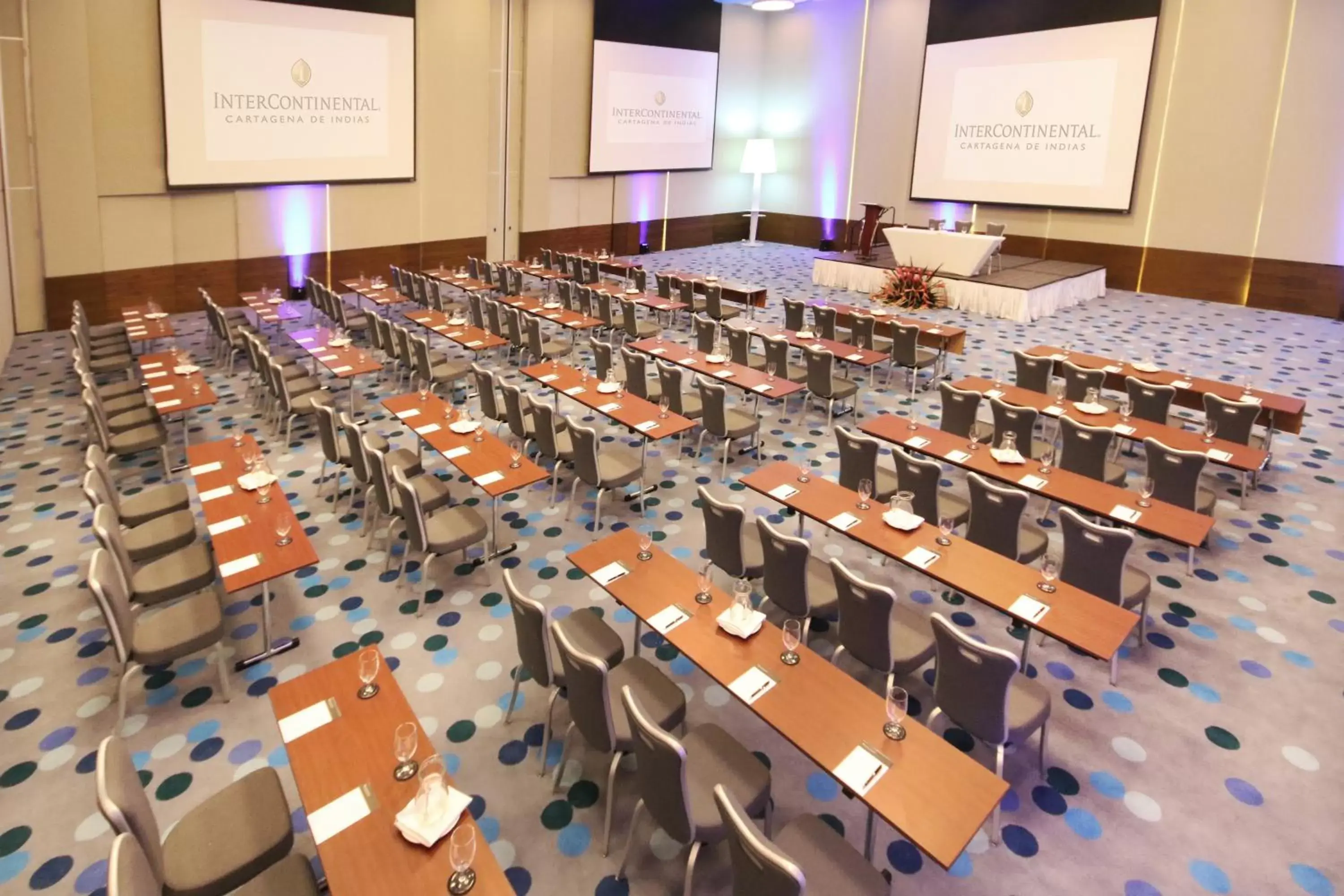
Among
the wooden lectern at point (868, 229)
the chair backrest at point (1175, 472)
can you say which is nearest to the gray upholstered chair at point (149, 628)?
the chair backrest at point (1175, 472)

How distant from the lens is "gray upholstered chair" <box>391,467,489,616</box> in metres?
5.46

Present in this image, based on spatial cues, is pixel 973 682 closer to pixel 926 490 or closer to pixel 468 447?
pixel 926 490

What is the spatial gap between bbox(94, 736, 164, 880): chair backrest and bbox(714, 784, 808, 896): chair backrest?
1.97 m

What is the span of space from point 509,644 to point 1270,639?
194 inches

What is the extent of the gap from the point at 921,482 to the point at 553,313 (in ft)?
21.5

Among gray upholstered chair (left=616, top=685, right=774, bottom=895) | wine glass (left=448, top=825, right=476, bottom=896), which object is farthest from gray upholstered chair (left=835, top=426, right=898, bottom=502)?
wine glass (left=448, top=825, right=476, bottom=896)

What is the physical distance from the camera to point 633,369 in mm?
8555

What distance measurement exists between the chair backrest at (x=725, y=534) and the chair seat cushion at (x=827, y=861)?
2.10 meters

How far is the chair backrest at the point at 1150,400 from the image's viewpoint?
25.1 ft

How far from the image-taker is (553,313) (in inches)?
441

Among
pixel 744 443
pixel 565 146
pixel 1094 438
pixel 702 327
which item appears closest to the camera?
pixel 1094 438

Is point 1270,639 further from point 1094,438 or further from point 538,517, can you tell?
point 538,517

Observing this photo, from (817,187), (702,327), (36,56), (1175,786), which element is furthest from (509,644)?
(817,187)

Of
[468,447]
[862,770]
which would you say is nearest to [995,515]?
[862,770]
